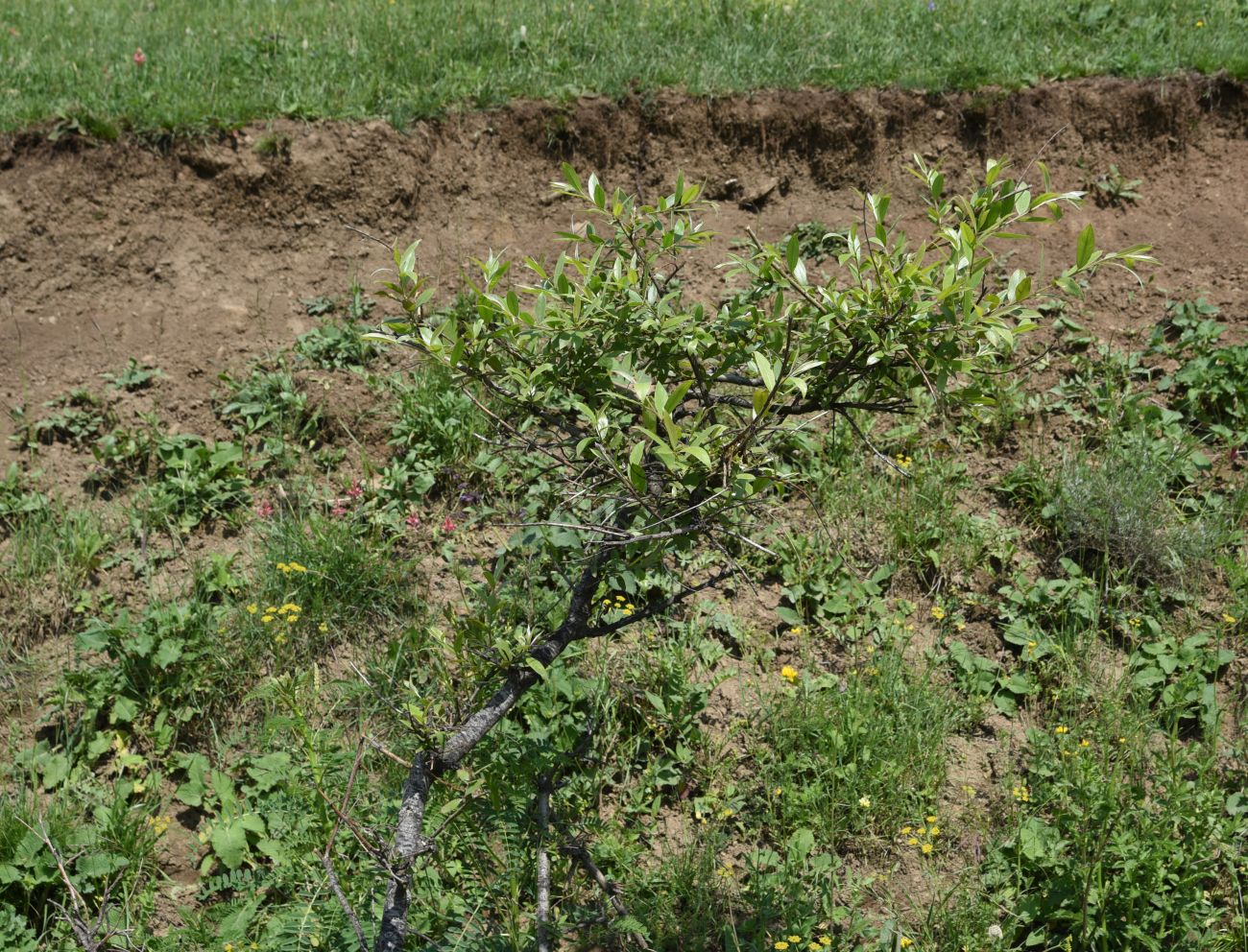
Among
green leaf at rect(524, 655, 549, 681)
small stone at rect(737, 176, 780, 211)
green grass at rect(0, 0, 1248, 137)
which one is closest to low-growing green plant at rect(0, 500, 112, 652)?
green grass at rect(0, 0, 1248, 137)

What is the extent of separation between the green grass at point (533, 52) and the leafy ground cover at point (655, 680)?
1548 millimetres

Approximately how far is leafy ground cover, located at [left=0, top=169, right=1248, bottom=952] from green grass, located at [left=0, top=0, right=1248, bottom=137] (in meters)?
1.55

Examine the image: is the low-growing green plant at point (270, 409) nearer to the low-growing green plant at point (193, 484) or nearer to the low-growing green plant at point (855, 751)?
the low-growing green plant at point (193, 484)

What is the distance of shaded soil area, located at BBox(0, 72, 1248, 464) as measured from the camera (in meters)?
5.70

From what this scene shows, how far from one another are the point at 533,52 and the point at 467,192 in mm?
973

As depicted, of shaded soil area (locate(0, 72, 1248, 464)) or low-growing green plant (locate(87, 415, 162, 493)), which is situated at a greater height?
shaded soil area (locate(0, 72, 1248, 464))

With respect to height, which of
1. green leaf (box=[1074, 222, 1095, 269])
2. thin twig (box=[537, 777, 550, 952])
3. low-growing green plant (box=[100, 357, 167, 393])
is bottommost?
thin twig (box=[537, 777, 550, 952])

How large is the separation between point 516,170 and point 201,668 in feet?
10.5

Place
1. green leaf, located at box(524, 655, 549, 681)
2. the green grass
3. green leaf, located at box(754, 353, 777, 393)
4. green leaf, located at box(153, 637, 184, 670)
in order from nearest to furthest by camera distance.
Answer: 1. green leaf, located at box(754, 353, 777, 393)
2. green leaf, located at box(524, 655, 549, 681)
3. green leaf, located at box(153, 637, 184, 670)
4. the green grass

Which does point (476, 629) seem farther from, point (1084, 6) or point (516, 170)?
point (1084, 6)

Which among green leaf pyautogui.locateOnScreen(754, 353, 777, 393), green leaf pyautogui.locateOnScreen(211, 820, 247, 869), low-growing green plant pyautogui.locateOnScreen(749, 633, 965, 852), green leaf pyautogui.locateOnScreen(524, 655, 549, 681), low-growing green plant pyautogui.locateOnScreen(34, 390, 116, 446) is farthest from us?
low-growing green plant pyautogui.locateOnScreen(34, 390, 116, 446)

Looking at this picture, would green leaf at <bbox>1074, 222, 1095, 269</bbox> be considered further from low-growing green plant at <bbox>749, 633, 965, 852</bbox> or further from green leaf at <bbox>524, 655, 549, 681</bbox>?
low-growing green plant at <bbox>749, 633, 965, 852</bbox>

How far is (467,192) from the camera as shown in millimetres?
6176

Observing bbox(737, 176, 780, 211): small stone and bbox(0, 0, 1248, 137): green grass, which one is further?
bbox(737, 176, 780, 211): small stone
